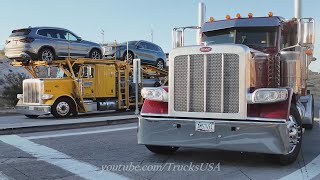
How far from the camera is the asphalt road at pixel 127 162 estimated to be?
20.4ft

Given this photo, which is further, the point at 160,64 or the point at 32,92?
the point at 160,64

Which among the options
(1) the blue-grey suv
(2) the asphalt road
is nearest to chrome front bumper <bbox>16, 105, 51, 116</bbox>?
(1) the blue-grey suv

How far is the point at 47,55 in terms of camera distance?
16.6m

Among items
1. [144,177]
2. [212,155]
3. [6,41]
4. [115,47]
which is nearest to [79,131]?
[212,155]

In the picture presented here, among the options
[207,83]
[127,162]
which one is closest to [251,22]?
[207,83]

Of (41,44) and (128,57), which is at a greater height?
(41,44)

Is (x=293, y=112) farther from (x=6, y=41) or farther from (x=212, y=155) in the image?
(x=6, y=41)

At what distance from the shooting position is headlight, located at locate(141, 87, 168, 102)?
7.08m

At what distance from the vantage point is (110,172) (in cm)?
Result: 635

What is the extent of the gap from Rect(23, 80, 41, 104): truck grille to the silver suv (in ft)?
3.23

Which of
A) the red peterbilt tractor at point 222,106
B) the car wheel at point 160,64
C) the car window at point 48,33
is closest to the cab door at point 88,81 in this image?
the car window at point 48,33

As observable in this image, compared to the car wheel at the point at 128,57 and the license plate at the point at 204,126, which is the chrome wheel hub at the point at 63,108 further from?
the license plate at the point at 204,126

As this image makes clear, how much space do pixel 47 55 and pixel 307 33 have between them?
11.2m

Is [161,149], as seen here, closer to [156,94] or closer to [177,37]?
[156,94]
